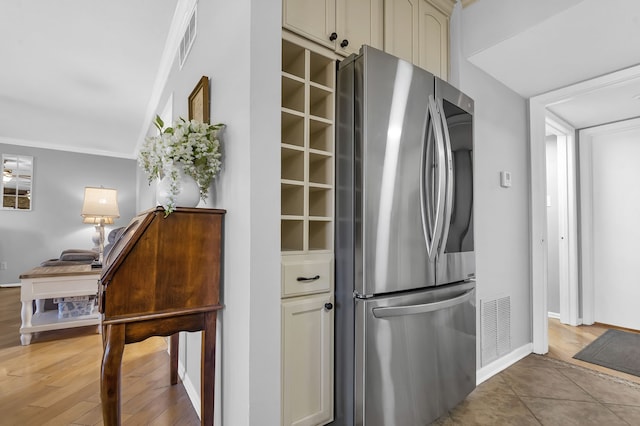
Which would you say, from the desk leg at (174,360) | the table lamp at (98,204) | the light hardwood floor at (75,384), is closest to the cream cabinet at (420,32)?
the desk leg at (174,360)

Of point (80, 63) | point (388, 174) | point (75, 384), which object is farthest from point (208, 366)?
point (80, 63)

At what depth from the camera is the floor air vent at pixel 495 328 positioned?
229cm

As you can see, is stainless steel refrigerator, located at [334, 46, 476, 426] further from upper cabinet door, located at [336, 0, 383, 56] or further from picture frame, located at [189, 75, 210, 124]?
picture frame, located at [189, 75, 210, 124]

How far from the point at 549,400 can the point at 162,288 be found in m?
2.39

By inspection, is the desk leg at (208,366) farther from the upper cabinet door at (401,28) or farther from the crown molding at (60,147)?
the crown molding at (60,147)

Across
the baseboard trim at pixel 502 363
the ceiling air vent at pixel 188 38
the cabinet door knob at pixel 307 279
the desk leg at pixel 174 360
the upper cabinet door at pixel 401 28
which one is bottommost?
the baseboard trim at pixel 502 363

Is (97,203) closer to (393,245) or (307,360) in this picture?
(307,360)

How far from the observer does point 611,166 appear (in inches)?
138

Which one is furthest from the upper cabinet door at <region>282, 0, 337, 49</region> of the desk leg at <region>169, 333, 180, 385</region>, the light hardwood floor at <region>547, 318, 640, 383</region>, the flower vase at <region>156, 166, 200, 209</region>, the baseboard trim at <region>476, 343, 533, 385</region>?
the light hardwood floor at <region>547, 318, 640, 383</region>

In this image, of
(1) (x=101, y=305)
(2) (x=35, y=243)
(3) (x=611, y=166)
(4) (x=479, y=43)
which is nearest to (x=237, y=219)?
(1) (x=101, y=305)

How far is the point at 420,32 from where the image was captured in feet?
6.72

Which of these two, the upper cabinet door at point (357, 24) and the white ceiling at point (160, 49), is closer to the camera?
the upper cabinet door at point (357, 24)

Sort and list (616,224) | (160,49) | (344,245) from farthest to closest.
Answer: (616,224), (160,49), (344,245)

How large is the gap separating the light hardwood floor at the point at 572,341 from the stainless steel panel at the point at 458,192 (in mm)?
1565
